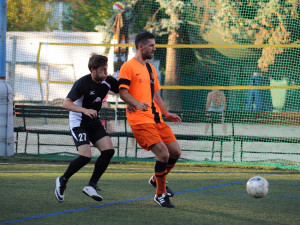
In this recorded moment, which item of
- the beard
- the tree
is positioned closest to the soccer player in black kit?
the beard

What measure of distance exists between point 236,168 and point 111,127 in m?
3.64

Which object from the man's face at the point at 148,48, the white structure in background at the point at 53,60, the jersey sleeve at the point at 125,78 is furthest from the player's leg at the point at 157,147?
the white structure in background at the point at 53,60

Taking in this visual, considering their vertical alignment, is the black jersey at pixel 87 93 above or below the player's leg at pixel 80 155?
above

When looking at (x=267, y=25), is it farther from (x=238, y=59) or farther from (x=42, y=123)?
(x=42, y=123)

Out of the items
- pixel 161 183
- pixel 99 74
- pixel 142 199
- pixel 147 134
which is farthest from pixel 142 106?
pixel 142 199

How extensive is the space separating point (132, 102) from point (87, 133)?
70cm

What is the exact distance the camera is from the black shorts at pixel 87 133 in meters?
→ 6.61

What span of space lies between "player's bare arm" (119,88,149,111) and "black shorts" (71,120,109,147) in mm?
521

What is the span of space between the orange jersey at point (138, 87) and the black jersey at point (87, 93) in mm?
204

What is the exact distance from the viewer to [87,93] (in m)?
6.59

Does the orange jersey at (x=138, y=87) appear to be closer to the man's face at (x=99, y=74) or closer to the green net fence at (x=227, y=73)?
the man's face at (x=99, y=74)

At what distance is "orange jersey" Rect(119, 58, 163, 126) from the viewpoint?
6.61 m

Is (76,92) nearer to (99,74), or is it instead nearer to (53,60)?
(99,74)

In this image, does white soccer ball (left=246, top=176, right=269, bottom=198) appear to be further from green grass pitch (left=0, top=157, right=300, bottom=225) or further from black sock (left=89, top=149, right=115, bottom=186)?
black sock (left=89, top=149, right=115, bottom=186)
